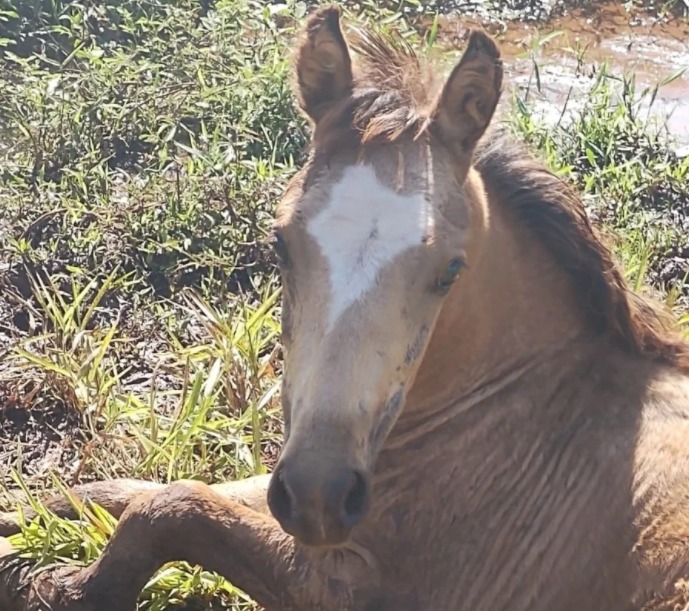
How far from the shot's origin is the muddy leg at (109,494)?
4043mm

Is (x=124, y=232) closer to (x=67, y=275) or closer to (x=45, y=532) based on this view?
(x=67, y=275)

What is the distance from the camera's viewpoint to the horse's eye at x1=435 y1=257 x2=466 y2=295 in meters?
3.07

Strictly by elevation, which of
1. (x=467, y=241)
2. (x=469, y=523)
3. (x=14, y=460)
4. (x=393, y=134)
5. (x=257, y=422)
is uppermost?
(x=393, y=134)

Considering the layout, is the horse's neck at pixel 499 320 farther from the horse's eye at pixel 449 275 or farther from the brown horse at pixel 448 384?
the horse's eye at pixel 449 275

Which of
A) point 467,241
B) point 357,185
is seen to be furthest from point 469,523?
point 357,185

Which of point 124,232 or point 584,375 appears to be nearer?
point 584,375

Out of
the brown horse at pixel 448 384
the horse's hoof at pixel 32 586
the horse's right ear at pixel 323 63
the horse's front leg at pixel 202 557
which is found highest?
the horse's right ear at pixel 323 63

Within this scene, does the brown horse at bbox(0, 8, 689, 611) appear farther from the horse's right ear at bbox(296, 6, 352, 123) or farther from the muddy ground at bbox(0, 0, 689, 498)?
the muddy ground at bbox(0, 0, 689, 498)

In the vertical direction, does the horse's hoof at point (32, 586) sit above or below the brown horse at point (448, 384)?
below

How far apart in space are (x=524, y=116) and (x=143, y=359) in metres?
2.42

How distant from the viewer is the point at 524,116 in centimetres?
611

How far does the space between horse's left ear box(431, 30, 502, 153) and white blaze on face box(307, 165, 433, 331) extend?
30 centimetres

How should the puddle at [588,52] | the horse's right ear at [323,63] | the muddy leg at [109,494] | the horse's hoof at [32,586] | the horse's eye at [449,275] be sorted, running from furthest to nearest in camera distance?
the puddle at [588,52] < the muddy leg at [109,494] < the horse's hoof at [32,586] < the horse's right ear at [323,63] < the horse's eye at [449,275]

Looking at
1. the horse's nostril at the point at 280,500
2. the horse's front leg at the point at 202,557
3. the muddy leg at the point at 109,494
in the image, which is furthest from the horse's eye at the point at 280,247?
the muddy leg at the point at 109,494
